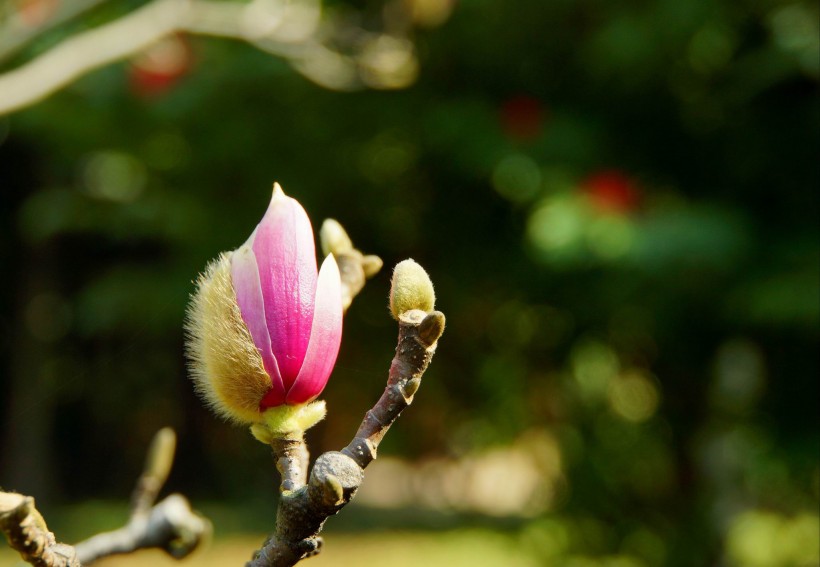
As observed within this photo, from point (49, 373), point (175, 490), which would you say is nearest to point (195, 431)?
point (175, 490)

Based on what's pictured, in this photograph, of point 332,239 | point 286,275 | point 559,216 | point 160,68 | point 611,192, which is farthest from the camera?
point 160,68

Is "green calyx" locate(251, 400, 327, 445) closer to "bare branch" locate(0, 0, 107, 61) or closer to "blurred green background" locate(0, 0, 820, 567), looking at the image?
"bare branch" locate(0, 0, 107, 61)

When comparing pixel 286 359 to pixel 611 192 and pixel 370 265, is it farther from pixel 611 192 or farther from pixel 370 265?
pixel 611 192

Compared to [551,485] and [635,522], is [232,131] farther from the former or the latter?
[635,522]

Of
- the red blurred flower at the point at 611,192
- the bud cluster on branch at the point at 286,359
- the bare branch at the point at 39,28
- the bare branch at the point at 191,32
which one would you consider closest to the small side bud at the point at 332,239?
the bud cluster on branch at the point at 286,359

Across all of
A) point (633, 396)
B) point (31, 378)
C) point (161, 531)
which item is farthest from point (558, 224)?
point (31, 378)
